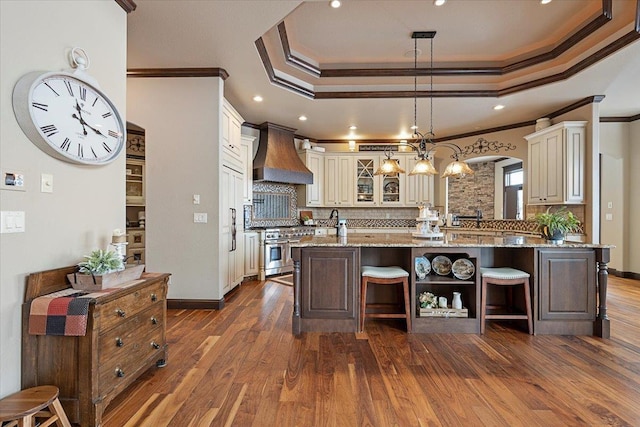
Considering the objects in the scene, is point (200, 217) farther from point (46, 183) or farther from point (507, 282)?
point (507, 282)

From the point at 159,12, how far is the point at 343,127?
404 cm

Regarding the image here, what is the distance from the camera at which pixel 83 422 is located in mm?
1643

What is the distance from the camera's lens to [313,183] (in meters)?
6.93

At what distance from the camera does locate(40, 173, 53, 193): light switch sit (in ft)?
5.86

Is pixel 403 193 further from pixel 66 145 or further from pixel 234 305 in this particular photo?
pixel 66 145

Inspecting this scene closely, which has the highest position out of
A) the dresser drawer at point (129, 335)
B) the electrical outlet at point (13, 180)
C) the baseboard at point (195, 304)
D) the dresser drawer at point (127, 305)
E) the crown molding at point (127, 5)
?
the crown molding at point (127, 5)

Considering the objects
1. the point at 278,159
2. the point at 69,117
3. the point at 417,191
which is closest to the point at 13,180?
the point at 69,117

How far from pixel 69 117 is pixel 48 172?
1.15 ft

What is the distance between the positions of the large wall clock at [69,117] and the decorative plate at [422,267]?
2825 mm

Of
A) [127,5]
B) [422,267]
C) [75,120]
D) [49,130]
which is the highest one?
[127,5]

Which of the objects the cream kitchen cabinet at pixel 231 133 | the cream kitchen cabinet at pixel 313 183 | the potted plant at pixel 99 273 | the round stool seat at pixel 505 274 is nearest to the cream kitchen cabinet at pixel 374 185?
the cream kitchen cabinet at pixel 313 183

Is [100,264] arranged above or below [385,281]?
above

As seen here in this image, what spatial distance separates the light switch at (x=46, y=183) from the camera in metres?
1.79

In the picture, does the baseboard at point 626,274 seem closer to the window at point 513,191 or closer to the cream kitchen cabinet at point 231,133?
the window at point 513,191
